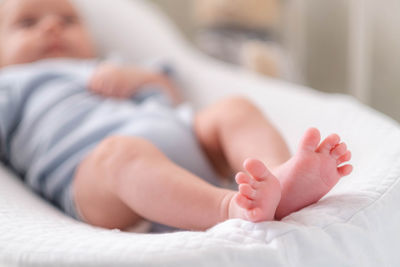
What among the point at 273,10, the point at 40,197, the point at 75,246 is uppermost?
the point at 273,10

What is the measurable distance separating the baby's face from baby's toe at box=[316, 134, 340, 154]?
0.78 metres

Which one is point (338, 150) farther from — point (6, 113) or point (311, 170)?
point (6, 113)

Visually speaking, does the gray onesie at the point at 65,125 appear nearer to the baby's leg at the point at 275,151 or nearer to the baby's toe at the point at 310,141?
the baby's leg at the point at 275,151

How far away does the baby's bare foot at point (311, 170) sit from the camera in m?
0.58

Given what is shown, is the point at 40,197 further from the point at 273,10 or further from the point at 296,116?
the point at 273,10

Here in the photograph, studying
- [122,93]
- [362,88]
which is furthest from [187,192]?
[362,88]

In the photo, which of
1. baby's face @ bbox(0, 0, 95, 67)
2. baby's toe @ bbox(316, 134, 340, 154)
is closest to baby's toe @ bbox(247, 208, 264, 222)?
baby's toe @ bbox(316, 134, 340, 154)

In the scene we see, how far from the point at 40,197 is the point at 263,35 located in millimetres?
1306

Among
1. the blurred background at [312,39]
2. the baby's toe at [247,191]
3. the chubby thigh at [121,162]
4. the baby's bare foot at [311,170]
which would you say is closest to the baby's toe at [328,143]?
the baby's bare foot at [311,170]

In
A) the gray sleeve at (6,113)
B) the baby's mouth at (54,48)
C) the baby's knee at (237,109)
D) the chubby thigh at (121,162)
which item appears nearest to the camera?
the chubby thigh at (121,162)

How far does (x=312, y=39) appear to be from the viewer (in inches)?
83.1

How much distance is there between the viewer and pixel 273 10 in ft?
6.48

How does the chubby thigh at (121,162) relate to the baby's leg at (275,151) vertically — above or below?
below

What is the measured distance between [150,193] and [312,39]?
63.6 inches
